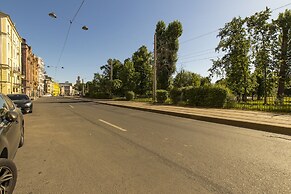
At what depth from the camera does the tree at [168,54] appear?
43531mm

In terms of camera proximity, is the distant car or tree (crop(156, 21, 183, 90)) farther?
tree (crop(156, 21, 183, 90))

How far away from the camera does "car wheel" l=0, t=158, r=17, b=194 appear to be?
2.57m

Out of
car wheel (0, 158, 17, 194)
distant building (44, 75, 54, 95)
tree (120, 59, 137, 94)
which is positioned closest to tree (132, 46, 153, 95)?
tree (120, 59, 137, 94)

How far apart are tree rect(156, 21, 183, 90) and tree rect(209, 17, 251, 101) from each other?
14471 millimetres

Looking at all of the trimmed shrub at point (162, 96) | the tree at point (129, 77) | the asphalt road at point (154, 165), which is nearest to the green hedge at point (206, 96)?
the trimmed shrub at point (162, 96)

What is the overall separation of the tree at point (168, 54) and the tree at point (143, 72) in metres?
2.75

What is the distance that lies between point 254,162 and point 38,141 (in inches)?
229

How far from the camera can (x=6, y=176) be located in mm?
2646

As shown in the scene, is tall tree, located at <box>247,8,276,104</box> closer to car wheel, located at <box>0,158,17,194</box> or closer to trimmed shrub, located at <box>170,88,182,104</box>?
trimmed shrub, located at <box>170,88,182,104</box>

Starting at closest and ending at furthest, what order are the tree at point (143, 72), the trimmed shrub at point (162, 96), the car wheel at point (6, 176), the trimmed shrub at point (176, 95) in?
the car wheel at point (6, 176), the trimmed shrub at point (176, 95), the trimmed shrub at point (162, 96), the tree at point (143, 72)

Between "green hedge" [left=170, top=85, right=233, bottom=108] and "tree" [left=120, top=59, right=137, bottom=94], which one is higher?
"tree" [left=120, top=59, right=137, bottom=94]

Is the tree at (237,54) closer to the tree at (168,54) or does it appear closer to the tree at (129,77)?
the tree at (168,54)

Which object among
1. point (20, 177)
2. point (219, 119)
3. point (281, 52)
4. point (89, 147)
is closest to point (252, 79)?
point (281, 52)

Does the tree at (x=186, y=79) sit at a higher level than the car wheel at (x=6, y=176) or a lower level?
higher
